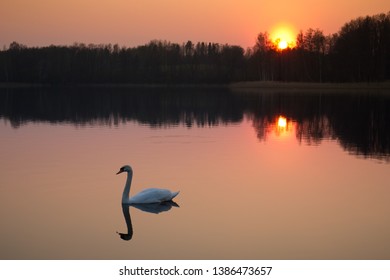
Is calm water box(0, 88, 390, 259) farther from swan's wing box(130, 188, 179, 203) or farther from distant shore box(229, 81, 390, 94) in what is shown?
distant shore box(229, 81, 390, 94)

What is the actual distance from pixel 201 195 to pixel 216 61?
121783 millimetres

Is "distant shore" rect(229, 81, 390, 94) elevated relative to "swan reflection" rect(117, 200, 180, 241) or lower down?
lower down

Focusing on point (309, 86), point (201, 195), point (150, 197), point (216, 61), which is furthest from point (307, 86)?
point (150, 197)

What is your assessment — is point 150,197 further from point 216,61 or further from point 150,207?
point 216,61

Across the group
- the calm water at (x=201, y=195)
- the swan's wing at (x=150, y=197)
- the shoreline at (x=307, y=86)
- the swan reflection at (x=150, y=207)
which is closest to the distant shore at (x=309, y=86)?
the shoreline at (x=307, y=86)

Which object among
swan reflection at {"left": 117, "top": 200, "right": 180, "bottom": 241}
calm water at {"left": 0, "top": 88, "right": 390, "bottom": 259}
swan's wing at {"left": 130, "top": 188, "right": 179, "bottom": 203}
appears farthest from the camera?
swan's wing at {"left": 130, "top": 188, "right": 179, "bottom": 203}

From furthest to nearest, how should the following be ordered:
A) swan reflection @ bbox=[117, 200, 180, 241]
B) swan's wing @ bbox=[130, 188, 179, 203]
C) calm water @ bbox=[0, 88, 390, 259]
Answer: swan's wing @ bbox=[130, 188, 179, 203] < swan reflection @ bbox=[117, 200, 180, 241] < calm water @ bbox=[0, 88, 390, 259]

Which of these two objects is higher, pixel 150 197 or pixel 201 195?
pixel 150 197

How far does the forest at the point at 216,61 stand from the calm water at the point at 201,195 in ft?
186

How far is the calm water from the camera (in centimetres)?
920

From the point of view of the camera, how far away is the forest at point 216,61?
258 feet

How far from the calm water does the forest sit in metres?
56.6

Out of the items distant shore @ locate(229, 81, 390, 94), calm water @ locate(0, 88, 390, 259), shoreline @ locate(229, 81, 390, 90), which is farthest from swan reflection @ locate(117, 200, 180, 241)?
shoreline @ locate(229, 81, 390, 90)

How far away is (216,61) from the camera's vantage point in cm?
13288
